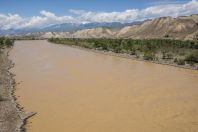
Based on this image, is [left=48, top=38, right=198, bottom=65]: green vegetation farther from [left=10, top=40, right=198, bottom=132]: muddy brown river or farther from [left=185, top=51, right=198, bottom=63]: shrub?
[left=10, top=40, right=198, bottom=132]: muddy brown river

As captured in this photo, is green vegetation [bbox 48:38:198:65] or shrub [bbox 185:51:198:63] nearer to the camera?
shrub [bbox 185:51:198:63]

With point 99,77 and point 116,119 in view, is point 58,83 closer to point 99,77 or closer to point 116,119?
point 99,77

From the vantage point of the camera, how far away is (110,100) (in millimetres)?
18812

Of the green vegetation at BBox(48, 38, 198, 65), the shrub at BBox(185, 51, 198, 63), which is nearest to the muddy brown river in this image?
the shrub at BBox(185, 51, 198, 63)

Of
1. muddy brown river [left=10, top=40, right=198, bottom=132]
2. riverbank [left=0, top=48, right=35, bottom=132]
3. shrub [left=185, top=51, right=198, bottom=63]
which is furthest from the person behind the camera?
shrub [left=185, top=51, right=198, bottom=63]

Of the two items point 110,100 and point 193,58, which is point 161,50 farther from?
point 110,100

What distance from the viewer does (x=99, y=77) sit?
89.7 feet

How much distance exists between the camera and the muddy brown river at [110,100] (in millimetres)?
14476

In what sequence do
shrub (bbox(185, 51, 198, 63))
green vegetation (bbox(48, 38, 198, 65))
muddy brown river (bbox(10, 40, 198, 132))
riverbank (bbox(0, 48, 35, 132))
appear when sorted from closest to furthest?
riverbank (bbox(0, 48, 35, 132)) → muddy brown river (bbox(10, 40, 198, 132)) → shrub (bbox(185, 51, 198, 63)) → green vegetation (bbox(48, 38, 198, 65))

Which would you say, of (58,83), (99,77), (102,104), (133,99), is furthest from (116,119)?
(99,77)

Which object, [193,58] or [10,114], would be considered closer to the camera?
[10,114]

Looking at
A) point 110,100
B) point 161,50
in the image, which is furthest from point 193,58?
point 110,100

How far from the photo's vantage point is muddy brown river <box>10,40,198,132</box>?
14.5m

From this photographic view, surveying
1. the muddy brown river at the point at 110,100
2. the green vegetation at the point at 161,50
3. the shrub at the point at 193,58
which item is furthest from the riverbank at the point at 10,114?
the shrub at the point at 193,58
